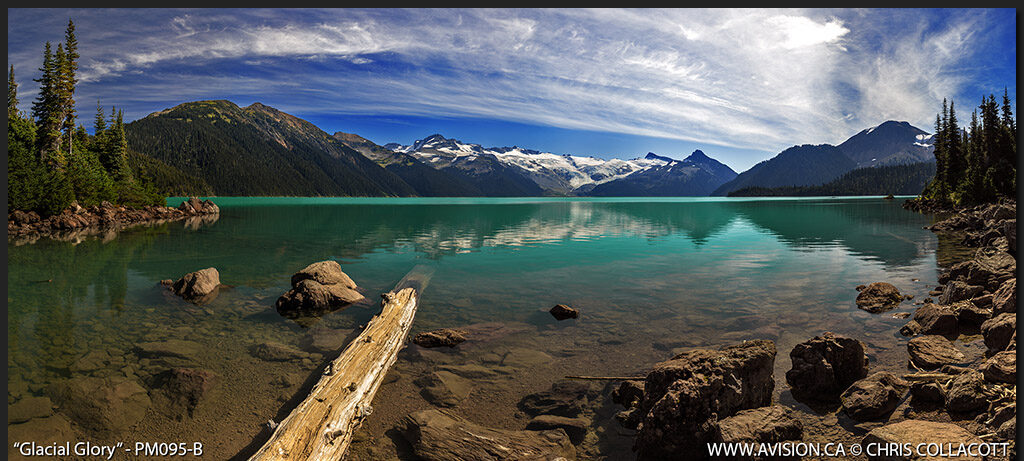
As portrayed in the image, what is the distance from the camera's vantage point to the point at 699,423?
283 inches

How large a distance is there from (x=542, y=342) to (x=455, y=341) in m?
2.69

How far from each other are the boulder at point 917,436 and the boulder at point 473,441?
4627mm

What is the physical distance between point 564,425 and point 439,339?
5696mm

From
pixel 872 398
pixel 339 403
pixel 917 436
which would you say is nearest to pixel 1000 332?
pixel 872 398

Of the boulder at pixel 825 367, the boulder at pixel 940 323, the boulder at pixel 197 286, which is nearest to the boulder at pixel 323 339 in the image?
the boulder at pixel 197 286

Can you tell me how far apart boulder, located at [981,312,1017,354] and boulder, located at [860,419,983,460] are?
6.23m

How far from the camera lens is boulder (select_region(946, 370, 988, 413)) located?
766 cm

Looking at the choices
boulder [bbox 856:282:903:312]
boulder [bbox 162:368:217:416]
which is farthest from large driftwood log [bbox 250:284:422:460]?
boulder [bbox 856:282:903:312]

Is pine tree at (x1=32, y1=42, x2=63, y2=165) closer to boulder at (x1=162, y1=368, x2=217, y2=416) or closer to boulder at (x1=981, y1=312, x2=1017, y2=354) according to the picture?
boulder at (x1=162, y1=368, x2=217, y2=416)

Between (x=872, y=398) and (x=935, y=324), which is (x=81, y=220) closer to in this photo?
(x=872, y=398)

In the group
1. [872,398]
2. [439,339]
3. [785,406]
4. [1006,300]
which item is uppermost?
[1006,300]

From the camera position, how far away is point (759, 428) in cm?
679

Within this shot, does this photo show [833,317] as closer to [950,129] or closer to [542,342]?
[542,342]

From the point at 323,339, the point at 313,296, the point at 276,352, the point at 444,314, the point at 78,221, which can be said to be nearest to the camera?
the point at 276,352
